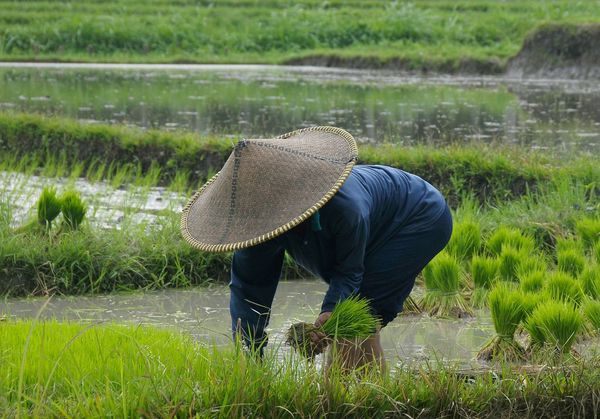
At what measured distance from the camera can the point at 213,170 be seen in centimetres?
754

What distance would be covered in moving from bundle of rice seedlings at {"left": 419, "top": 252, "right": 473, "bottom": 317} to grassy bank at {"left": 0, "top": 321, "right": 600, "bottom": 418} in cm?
136

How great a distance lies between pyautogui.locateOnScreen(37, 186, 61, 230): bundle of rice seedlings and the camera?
531 centimetres

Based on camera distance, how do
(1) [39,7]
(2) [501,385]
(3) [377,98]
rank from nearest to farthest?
(2) [501,385]
(3) [377,98]
(1) [39,7]

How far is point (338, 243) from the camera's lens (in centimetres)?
315

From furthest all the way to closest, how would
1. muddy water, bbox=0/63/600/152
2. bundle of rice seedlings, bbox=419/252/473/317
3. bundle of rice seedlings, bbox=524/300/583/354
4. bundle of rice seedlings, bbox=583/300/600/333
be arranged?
muddy water, bbox=0/63/600/152 < bundle of rice seedlings, bbox=419/252/473/317 < bundle of rice seedlings, bbox=583/300/600/333 < bundle of rice seedlings, bbox=524/300/583/354

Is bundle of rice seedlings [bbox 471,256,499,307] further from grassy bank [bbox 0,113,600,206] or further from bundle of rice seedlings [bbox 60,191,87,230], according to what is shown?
bundle of rice seedlings [bbox 60,191,87,230]

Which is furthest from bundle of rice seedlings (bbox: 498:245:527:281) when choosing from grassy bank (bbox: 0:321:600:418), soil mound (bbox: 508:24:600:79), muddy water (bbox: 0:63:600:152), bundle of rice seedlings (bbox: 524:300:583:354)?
soil mound (bbox: 508:24:600:79)

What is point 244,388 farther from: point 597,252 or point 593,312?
point 597,252

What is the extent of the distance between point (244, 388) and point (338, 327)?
353mm

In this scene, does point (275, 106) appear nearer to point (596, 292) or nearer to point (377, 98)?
point (377, 98)

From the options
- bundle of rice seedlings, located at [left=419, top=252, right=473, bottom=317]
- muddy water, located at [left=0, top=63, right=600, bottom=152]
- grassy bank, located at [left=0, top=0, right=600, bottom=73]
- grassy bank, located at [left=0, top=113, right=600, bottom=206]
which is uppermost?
bundle of rice seedlings, located at [left=419, top=252, right=473, bottom=317]

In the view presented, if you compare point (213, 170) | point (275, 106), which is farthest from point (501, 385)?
point (275, 106)

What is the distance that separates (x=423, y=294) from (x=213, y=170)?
2937 millimetres

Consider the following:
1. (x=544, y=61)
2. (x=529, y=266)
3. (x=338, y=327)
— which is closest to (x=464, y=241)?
(x=529, y=266)
